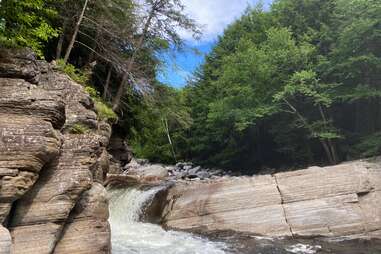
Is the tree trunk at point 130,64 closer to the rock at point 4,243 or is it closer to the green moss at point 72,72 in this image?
the green moss at point 72,72

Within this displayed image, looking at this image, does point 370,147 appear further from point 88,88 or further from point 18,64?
point 18,64

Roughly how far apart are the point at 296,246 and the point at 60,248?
7.81 m

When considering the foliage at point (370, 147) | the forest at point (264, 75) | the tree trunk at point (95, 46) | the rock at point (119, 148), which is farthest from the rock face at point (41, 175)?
the foliage at point (370, 147)

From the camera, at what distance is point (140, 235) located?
43.1 feet

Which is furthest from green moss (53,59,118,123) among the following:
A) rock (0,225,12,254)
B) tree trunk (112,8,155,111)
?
rock (0,225,12,254)

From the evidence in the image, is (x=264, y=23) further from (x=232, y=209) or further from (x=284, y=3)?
(x=232, y=209)

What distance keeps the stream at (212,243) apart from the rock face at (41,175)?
2580 mm

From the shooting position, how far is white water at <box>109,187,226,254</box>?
11359 millimetres

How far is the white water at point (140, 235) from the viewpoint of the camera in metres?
11.4

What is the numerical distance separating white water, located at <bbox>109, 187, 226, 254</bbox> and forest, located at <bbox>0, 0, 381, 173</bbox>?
377 cm

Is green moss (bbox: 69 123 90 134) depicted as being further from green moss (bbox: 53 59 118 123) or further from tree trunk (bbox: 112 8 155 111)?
tree trunk (bbox: 112 8 155 111)

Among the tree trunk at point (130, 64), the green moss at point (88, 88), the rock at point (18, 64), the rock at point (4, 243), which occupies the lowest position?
the rock at point (4, 243)

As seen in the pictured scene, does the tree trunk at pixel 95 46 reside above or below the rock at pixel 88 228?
above

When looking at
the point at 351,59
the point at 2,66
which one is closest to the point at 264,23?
the point at 351,59
